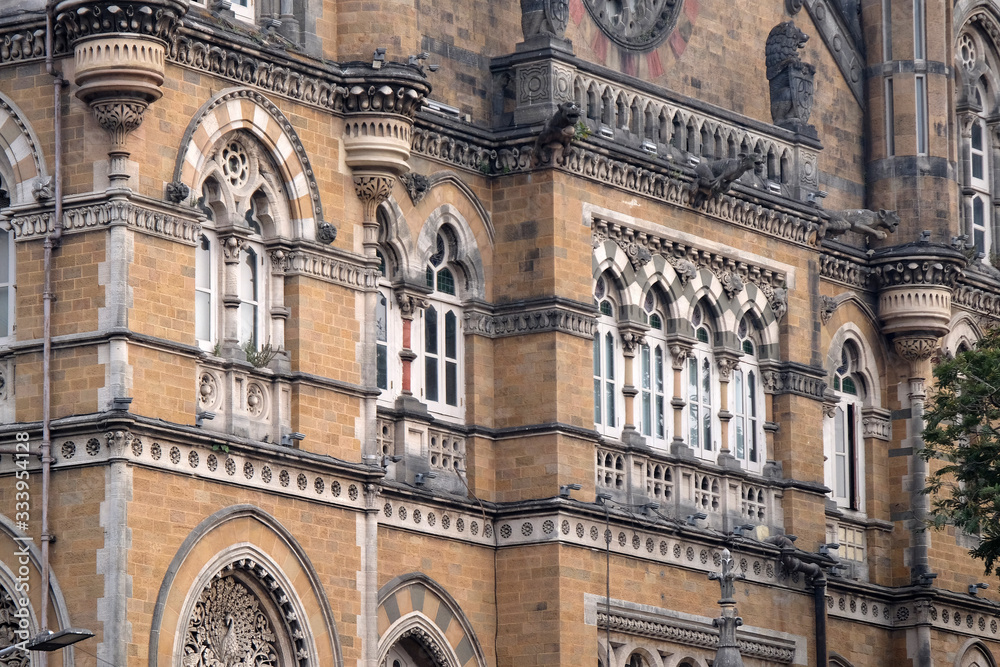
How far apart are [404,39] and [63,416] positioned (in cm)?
803

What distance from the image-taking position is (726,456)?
1746 inches

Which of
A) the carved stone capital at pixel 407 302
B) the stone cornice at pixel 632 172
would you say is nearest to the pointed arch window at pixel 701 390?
the stone cornice at pixel 632 172

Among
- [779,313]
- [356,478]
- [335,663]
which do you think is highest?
[779,313]

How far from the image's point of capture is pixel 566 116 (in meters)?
40.4

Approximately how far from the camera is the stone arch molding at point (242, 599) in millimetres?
34031

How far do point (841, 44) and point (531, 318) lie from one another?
11300 mm

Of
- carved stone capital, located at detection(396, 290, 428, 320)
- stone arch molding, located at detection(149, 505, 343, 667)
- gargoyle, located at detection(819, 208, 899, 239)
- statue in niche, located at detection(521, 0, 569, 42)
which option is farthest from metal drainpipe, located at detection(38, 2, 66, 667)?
gargoyle, located at detection(819, 208, 899, 239)

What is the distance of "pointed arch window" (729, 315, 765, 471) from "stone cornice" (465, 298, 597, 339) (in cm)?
464

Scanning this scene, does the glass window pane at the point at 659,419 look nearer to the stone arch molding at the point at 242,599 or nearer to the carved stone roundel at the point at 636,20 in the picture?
the carved stone roundel at the point at 636,20

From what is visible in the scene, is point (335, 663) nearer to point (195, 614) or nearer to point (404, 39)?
point (195, 614)

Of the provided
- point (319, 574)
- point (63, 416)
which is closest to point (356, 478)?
point (319, 574)

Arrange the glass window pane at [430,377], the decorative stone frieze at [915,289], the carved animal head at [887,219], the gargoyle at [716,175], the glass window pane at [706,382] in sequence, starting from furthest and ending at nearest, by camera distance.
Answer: the carved animal head at [887,219] < the decorative stone frieze at [915,289] < the glass window pane at [706,382] < the gargoyle at [716,175] < the glass window pane at [430,377]

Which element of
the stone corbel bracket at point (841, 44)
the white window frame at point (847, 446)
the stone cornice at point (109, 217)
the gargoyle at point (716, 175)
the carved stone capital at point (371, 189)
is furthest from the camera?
the stone corbel bracket at point (841, 44)

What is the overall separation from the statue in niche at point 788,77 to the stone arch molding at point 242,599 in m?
14.1
